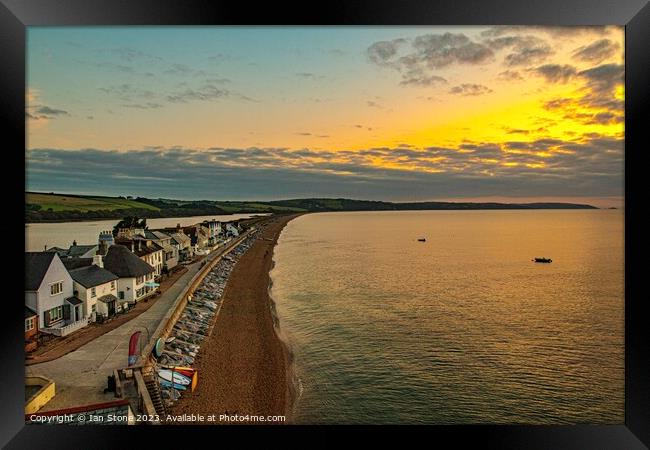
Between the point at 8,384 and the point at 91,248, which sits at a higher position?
the point at 91,248

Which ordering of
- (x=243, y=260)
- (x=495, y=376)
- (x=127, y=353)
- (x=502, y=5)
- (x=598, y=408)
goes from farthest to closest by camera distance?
1. (x=243, y=260)
2. (x=495, y=376)
3. (x=598, y=408)
4. (x=127, y=353)
5. (x=502, y=5)

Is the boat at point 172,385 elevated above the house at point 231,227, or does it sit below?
below

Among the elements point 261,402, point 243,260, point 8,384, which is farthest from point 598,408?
point 243,260

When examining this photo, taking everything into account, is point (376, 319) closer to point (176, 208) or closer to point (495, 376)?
point (495, 376)

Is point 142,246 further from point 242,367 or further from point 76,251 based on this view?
point 242,367

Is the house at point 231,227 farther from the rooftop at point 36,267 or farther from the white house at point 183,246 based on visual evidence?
the rooftop at point 36,267

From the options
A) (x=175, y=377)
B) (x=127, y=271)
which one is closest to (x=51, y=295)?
(x=127, y=271)

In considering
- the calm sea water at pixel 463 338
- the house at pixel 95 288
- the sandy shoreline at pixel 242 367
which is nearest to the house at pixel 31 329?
the house at pixel 95 288
